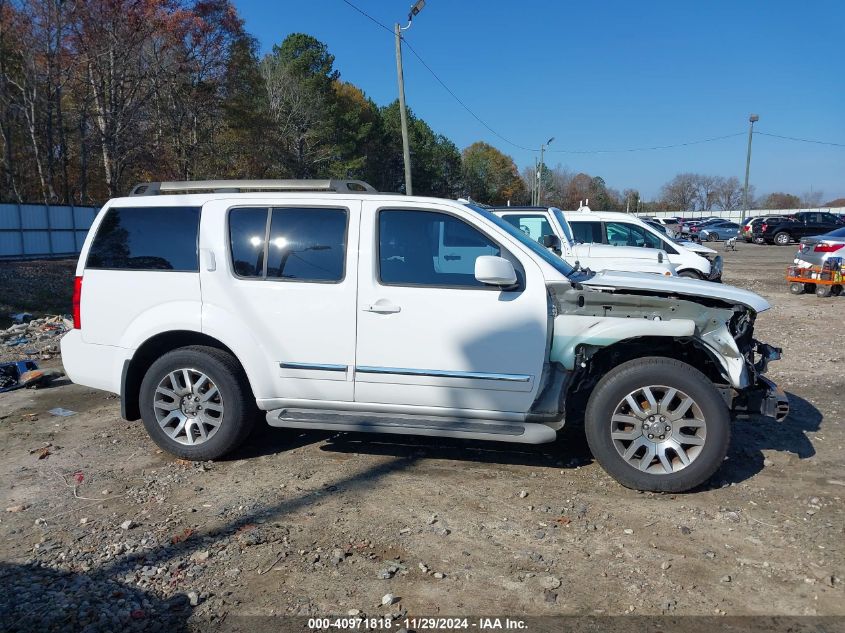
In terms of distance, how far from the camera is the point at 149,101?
2944cm

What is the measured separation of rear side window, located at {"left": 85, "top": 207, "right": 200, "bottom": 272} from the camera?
15.9 feet

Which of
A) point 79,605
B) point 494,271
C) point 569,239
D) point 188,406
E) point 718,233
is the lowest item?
point 79,605

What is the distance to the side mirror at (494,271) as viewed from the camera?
420cm

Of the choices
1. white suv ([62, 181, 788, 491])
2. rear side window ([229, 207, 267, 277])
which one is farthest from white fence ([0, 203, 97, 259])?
rear side window ([229, 207, 267, 277])

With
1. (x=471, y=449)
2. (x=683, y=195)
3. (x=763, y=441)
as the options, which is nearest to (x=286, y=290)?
(x=471, y=449)

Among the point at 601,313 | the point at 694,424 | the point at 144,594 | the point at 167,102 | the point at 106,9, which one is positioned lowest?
the point at 144,594

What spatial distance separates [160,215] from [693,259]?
11.3 meters

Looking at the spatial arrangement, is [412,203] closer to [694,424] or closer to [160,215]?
[160,215]

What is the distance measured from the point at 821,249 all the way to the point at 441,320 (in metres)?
13.3

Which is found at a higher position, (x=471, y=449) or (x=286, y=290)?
(x=286, y=290)

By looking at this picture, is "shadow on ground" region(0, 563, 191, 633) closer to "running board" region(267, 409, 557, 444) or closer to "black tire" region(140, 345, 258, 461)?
"black tire" region(140, 345, 258, 461)

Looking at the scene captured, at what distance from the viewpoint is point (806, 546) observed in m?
3.59

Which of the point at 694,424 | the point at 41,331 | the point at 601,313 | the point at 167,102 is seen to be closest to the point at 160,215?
the point at 601,313

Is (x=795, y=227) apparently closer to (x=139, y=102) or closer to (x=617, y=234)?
(x=617, y=234)
